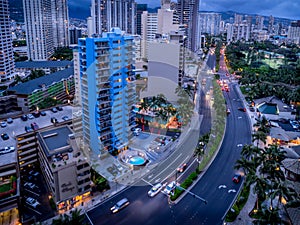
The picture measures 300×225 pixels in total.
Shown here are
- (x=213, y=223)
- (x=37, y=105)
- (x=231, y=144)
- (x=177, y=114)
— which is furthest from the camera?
(x=37, y=105)

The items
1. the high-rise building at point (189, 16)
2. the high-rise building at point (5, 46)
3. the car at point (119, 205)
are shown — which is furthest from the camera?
the high-rise building at point (189, 16)

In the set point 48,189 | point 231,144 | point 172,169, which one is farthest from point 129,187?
point 231,144

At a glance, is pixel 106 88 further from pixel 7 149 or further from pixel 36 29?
pixel 36 29

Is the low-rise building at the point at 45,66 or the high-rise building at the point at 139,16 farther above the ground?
the high-rise building at the point at 139,16

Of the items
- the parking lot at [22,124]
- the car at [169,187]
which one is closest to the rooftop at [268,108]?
the car at [169,187]

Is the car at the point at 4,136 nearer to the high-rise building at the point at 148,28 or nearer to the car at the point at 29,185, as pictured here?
the car at the point at 29,185

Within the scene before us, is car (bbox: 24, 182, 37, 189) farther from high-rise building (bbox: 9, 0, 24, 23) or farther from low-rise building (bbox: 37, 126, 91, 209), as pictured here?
high-rise building (bbox: 9, 0, 24, 23)

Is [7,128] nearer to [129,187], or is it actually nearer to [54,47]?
[129,187]
